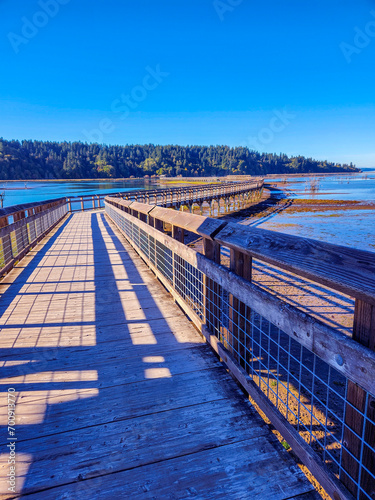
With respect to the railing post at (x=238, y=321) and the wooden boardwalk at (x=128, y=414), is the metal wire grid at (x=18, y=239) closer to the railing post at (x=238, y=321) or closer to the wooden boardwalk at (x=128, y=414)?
the wooden boardwalk at (x=128, y=414)

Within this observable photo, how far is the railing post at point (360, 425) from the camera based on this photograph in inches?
47.1

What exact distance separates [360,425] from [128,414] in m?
1.43

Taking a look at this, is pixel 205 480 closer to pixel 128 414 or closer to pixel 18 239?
pixel 128 414

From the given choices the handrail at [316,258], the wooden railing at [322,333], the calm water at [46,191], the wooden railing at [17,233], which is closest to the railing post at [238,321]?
the wooden railing at [322,333]

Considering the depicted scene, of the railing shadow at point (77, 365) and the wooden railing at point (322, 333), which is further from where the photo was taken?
the railing shadow at point (77, 365)

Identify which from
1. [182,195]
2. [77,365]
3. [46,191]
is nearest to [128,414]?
[77,365]

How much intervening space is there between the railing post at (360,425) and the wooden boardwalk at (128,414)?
0.28 m

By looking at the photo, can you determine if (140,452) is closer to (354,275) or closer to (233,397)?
(233,397)

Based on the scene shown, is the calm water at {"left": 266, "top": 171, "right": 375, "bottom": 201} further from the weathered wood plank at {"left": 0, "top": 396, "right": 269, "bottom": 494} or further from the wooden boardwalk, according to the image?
the weathered wood plank at {"left": 0, "top": 396, "right": 269, "bottom": 494}

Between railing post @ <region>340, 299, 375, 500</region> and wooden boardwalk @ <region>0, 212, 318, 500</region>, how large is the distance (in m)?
0.28

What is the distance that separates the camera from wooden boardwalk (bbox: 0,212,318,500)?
1.61 meters

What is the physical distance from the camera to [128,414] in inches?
83.4

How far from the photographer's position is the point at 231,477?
163cm

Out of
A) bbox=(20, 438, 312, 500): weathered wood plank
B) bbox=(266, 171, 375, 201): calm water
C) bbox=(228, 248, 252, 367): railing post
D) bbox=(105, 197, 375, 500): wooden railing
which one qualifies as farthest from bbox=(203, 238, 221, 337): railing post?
bbox=(266, 171, 375, 201): calm water
